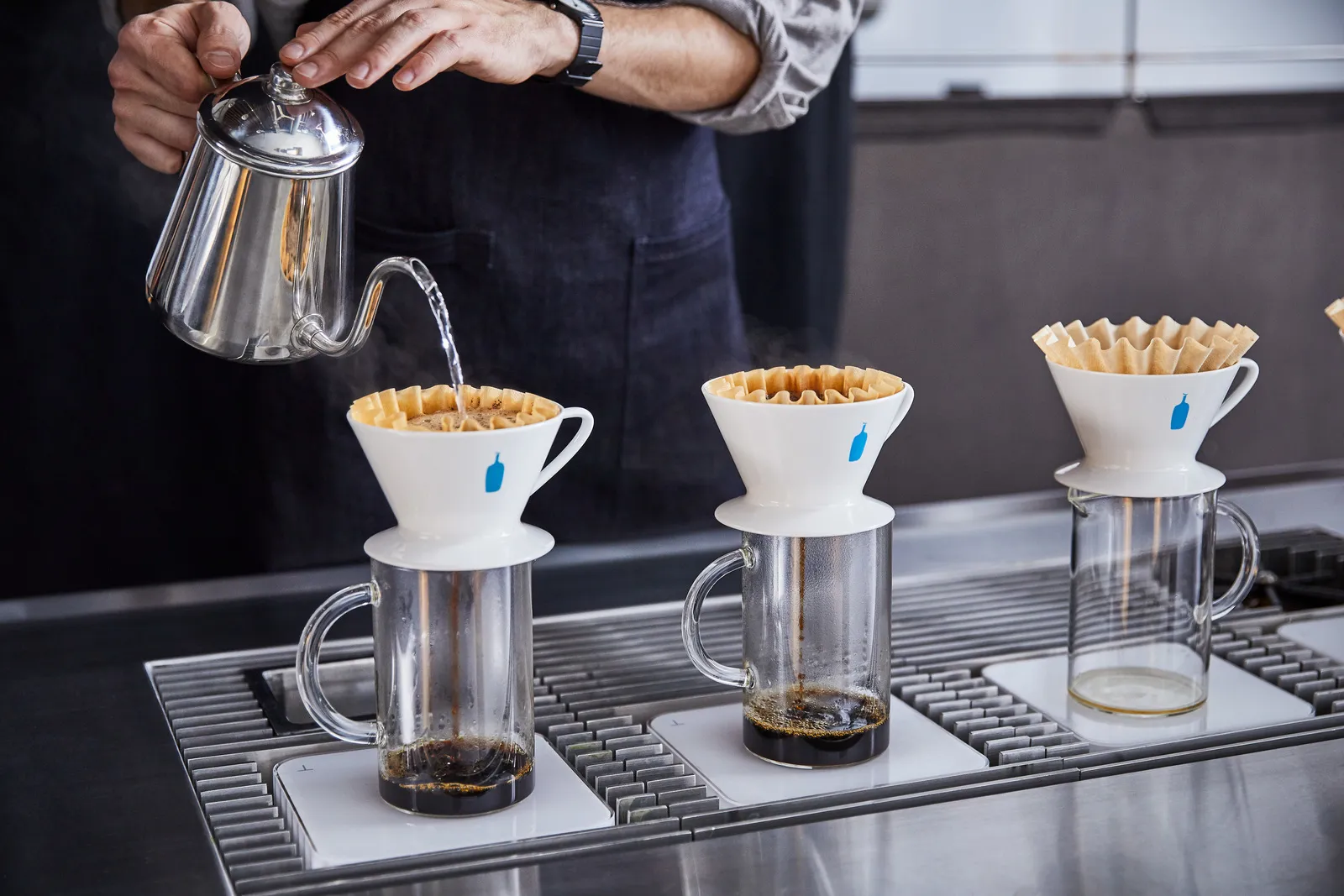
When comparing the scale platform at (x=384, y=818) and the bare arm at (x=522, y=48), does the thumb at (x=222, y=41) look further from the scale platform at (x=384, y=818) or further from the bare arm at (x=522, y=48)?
the scale platform at (x=384, y=818)

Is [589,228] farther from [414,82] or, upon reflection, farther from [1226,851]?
[1226,851]

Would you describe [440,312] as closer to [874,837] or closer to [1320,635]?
[874,837]

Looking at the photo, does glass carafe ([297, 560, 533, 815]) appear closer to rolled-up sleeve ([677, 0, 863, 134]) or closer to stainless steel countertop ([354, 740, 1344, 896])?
stainless steel countertop ([354, 740, 1344, 896])

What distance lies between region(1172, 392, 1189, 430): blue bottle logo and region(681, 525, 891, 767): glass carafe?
21cm

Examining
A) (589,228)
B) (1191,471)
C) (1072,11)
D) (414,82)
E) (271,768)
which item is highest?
(1072,11)

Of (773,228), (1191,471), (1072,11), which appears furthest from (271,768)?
(1072,11)

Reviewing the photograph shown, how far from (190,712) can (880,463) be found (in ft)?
7.10

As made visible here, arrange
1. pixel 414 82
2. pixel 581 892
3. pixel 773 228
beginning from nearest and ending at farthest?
pixel 581 892
pixel 414 82
pixel 773 228

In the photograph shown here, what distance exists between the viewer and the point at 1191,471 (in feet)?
3.39

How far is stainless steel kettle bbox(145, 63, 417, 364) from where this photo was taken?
103 centimetres

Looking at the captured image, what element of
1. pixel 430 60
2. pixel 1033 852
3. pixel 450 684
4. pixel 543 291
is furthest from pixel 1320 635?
pixel 543 291

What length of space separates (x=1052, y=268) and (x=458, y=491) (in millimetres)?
2558

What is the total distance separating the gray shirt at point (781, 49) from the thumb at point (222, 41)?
0.48 m

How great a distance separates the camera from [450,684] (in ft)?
2.95
